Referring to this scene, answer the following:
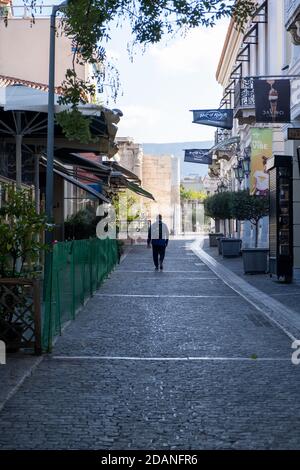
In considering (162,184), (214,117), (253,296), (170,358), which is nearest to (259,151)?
(214,117)

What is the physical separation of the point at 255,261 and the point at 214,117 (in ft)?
38.4

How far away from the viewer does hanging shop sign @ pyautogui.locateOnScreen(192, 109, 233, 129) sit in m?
30.9

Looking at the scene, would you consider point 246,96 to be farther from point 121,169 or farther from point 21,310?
point 21,310

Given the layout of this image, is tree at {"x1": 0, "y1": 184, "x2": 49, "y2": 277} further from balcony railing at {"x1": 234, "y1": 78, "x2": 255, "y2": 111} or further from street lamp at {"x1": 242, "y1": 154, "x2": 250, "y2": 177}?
street lamp at {"x1": 242, "y1": 154, "x2": 250, "y2": 177}

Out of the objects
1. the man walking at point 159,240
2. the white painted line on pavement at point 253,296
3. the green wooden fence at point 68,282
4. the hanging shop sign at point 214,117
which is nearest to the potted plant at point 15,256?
the green wooden fence at point 68,282

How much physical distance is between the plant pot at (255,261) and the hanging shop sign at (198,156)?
71.3 ft

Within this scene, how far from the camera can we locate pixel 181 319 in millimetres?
12133

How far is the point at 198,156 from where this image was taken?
4316 centimetres

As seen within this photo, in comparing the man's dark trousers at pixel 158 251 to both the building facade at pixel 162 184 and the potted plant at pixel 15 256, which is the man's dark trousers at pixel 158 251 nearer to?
the potted plant at pixel 15 256

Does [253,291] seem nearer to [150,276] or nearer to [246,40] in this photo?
[150,276]

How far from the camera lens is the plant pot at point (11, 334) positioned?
8.66 m

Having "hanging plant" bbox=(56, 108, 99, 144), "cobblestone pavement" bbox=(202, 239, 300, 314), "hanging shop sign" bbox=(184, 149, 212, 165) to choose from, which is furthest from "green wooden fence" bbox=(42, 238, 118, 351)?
"hanging shop sign" bbox=(184, 149, 212, 165)

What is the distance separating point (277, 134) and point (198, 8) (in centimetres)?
1978

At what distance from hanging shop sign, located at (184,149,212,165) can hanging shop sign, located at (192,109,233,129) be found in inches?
432
